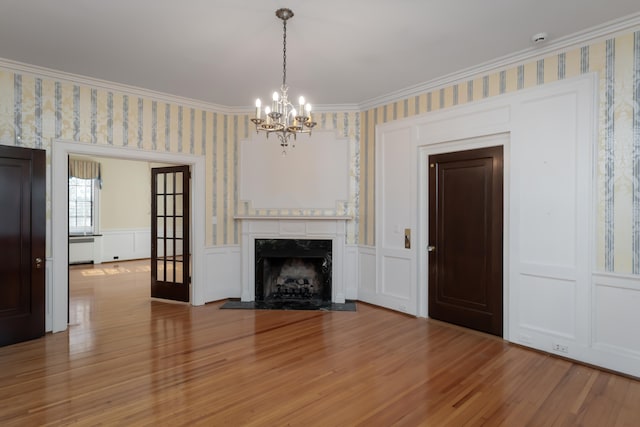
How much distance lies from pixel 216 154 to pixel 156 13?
9.11ft

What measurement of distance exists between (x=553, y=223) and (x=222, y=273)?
4536mm

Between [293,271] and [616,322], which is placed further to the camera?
[293,271]

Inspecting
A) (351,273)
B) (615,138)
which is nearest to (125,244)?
(351,273)

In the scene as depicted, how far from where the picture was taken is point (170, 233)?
5.61 m

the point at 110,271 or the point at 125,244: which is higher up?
the point at 125,244

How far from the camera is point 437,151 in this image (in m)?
4.55

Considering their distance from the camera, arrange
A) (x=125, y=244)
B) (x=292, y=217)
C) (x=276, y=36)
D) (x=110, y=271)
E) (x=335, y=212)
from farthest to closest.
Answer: (x=125, y=244), (x=110, y=271), (x=335, y=212), (x=292, y=217), (x=276, y=36)

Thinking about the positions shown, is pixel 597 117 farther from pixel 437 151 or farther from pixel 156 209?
pixel 156 209

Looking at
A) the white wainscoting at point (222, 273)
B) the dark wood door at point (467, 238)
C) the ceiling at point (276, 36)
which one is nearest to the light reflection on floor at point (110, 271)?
the white wainscoting at point (222, 273)

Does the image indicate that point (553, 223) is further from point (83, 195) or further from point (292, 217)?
point (83, 195)

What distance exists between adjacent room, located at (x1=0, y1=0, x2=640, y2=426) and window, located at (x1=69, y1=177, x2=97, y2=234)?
14.4ft

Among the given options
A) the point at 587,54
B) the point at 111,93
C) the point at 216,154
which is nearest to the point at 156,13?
the point at 111,93

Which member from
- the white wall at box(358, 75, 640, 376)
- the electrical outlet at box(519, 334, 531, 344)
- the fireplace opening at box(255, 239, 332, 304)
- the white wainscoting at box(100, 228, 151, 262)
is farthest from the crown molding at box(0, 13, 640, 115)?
the white wainscoting at box(100, 228, 151, 262)

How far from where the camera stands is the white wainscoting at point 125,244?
9.47 meters
